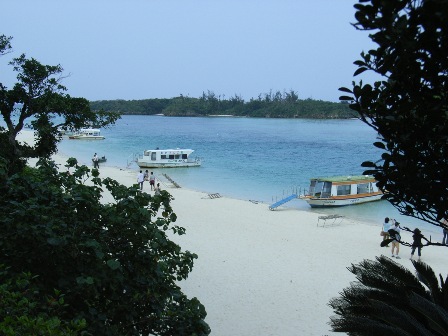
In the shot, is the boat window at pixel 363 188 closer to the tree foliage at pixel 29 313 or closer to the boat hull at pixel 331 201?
the boat hull at pixel 331 201

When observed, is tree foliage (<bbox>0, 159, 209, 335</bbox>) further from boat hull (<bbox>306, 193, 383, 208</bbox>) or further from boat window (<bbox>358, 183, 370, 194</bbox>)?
boat window (<bbox>358, 183, 370, 194</bbox>)

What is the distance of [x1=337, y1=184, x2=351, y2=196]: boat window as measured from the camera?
30031mm

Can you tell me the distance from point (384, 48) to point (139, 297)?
3444 mm

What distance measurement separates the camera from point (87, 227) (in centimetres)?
515

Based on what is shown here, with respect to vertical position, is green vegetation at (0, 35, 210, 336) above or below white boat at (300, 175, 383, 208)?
above

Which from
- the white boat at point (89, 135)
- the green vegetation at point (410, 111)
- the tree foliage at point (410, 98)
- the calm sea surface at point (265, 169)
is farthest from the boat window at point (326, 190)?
the white boat at point (89, 135)

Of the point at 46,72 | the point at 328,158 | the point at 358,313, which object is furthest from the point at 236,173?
the point at 358,313

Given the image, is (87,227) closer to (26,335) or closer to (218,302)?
(26,335)

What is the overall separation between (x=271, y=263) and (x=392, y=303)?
31.3ft

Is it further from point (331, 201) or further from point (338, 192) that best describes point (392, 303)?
point (338, 192)

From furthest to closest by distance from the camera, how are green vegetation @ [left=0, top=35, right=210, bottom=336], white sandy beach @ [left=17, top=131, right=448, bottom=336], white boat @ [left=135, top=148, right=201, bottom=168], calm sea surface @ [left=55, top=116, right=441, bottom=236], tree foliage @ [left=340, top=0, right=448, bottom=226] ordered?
white boat @ [left=135, top=148, right=201, bottom=168] < calm sea surface @ [left=55, top=116, right=441, bottom=236] < white sandy beach @ [left=17, top=131, right=448, bottom=336] < green vegetation @ [left=0, top=35, right=210, bottom=336] < tree foliage @ [left=340, top=0, right=448, bottom=226]

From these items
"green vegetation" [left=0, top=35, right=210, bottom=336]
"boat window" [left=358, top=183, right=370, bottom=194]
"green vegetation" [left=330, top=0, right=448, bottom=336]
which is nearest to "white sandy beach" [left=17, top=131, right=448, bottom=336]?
"green vegetation" [left=0, top=35, right=210, bottom=336]

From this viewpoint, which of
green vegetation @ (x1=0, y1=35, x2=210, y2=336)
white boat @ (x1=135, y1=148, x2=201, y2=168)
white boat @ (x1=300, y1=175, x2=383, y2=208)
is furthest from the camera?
white boat @ (x1=135, y1=148, x2=201, y2=168)

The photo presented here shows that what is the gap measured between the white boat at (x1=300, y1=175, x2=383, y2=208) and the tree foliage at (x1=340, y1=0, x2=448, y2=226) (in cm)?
2560
